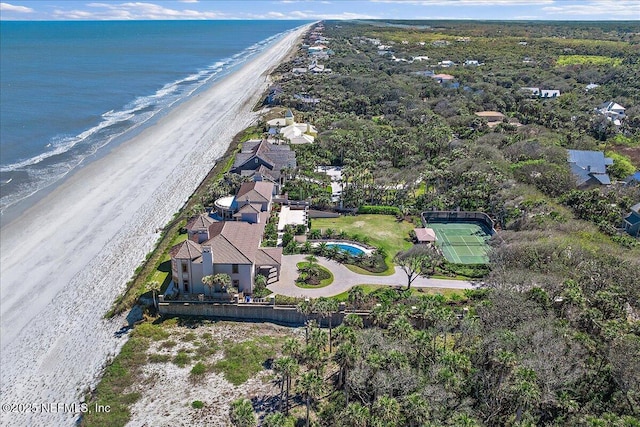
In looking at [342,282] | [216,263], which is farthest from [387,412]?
[216,263]

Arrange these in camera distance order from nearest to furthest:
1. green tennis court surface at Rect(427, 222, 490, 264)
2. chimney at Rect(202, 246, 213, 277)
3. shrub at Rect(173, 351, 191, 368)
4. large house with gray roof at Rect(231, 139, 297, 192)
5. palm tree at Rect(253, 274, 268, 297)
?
shrub at Rect(173, 351, 191, 368) < chimney at Rect(202, 246, 213, 277) < palm tree at Rect(253, 274, 268, 297) < green tennis court surface at Rect(427, 222, 490, 264) < large house with gray roof at Rect(231, 139, 297, 192)

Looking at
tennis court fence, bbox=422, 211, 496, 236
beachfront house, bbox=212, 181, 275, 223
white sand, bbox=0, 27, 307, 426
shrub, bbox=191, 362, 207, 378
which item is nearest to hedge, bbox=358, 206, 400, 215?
tennis court fence, bbox=422, 211, 496, 236

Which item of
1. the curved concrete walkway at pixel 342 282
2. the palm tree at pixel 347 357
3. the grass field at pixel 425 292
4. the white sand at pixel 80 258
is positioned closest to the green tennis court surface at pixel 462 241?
the curved concrete walkway at pixel 342 282

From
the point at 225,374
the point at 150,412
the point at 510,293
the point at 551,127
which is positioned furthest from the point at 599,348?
the point at 551,127

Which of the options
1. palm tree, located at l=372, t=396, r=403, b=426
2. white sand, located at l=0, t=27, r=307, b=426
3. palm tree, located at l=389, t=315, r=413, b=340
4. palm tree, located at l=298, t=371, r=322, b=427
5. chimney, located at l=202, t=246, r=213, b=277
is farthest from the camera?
chimney, located at l=202, t=246, r=213, b=277

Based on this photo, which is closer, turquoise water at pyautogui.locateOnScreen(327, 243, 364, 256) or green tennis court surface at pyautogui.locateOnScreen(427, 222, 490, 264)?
turquoise water at pyautogui.locateOnScreen(327, 243, 364, 256)

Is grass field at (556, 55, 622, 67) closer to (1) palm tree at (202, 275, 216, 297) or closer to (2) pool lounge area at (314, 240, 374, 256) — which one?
(2) pool lounge area at (314, 240, 374, 256)

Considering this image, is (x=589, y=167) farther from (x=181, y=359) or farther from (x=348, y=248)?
(x=181, y=359)
